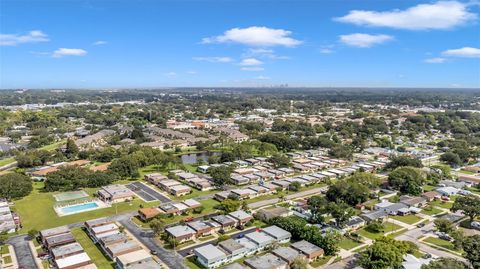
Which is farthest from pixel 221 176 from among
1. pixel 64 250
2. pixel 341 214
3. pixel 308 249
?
pixel 64 250

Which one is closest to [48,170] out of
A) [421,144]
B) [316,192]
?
[316,192]

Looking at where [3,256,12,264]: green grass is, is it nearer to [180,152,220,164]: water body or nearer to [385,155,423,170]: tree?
[180,152,220,164]: water body

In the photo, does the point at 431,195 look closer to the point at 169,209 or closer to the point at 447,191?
the point at 447,191

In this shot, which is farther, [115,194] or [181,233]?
[115,194]

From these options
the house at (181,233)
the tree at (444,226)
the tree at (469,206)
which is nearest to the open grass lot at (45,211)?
the house at (181,233)

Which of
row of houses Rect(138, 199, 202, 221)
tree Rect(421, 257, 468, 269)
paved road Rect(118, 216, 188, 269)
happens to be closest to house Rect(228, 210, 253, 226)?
row of houses Rect(138, 199, 202, 221)

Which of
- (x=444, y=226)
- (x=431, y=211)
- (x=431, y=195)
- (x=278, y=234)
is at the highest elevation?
(x=444, y=226)

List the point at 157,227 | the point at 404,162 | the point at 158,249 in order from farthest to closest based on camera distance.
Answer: the point at 404,162
the point at 157,227
the point at 158,249
